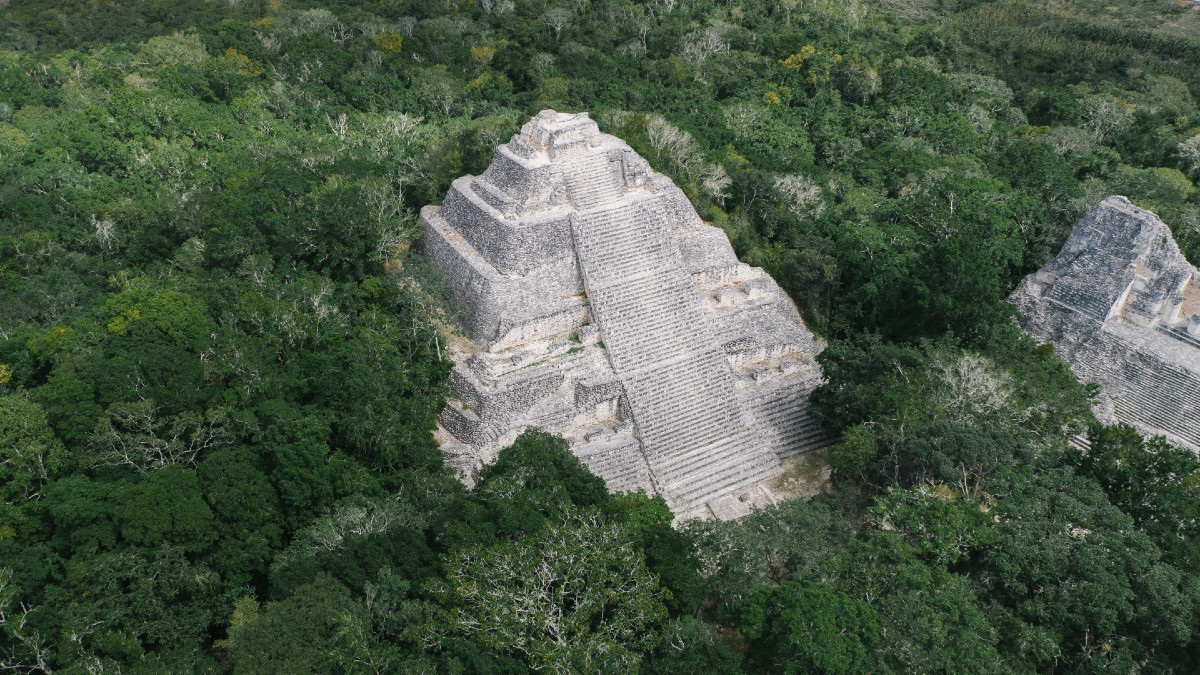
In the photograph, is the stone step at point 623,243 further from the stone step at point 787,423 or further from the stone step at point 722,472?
the stone step at point 722,472

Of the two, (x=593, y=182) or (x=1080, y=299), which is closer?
(x=1080, y=299)

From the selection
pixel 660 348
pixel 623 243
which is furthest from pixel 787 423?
pixel 623 243

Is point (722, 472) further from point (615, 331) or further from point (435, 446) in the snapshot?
point (435, 446)

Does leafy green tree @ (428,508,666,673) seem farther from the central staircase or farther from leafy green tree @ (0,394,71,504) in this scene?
leafy green tree @ (0,394,71,504)

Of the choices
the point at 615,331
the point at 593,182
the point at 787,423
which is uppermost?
the point at 593,182

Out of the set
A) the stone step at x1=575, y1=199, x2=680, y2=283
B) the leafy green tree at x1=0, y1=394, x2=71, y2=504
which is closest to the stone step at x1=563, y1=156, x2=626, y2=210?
the stone step at x1=575, y1=199, x2=680, y2=283
